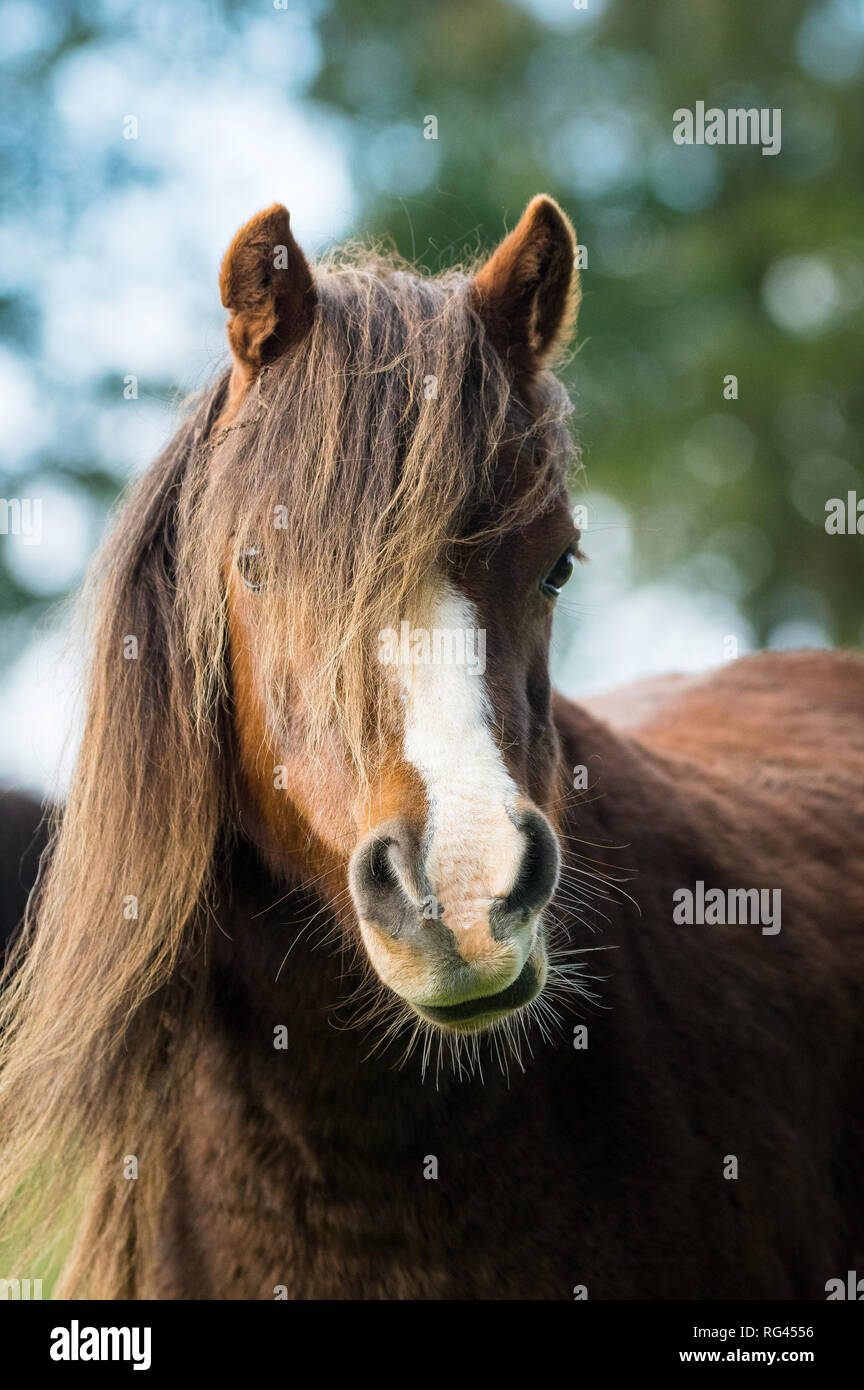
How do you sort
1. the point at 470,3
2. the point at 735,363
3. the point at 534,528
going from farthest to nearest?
1. the point at 470,3
2. the point at 735,363
3. the point at 534,528

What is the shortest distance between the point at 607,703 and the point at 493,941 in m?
3.45

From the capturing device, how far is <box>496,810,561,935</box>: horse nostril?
1766 mm

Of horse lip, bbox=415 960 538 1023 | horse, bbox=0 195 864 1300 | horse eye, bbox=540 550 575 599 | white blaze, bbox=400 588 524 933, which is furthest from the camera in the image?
horse eye, bbox=540 550 575 599

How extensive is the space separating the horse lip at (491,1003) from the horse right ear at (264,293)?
126 cm

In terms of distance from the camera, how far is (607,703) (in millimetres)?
5078

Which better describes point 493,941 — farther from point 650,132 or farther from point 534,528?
point 650,132

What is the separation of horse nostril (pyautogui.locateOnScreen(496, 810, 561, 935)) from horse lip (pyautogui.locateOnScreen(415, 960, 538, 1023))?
0.39 ft

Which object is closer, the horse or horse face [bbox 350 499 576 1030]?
horse face [bbox 350 499 576 1030]

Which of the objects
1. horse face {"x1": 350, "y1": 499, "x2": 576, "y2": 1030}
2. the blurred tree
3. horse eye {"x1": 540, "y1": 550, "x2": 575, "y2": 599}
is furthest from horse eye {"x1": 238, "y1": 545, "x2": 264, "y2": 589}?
the blurred tree

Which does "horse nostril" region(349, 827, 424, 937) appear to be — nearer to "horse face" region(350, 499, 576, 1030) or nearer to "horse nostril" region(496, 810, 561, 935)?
"horse face" region(350, 499, 576, 1030)
